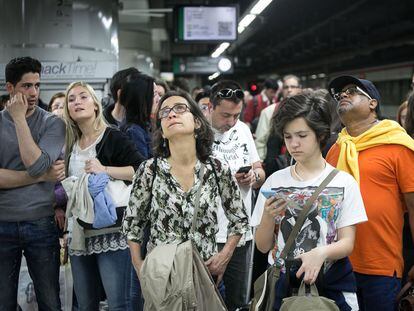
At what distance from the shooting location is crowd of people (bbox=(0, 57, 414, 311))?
96.0 inches

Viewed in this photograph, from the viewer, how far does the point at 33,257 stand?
3281 mm

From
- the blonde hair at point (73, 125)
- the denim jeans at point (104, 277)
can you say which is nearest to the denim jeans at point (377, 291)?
the denim jeans at point (104, 277)

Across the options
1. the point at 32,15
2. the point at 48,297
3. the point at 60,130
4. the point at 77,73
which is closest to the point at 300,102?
the point at 60,130

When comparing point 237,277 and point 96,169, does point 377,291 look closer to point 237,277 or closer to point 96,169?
point 237,277

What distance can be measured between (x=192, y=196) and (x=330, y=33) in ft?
80.9

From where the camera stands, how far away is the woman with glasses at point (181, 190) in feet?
8.82

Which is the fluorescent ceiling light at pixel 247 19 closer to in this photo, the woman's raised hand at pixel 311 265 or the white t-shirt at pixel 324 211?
the white t-shirt at pixel 324 211

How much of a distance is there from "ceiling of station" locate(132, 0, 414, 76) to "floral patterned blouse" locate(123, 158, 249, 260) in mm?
8768

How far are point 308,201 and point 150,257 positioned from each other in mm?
743

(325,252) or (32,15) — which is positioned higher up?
(32,15)

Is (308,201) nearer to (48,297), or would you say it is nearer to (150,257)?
(150,257)

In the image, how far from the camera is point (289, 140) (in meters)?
2.51

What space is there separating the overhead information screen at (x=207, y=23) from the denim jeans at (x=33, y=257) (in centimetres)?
772

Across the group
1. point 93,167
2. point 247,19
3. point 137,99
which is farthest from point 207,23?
point 93,167
